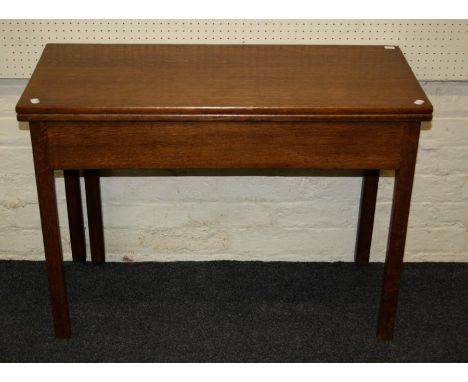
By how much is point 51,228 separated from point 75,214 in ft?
1.40

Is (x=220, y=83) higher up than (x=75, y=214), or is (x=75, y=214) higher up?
(x=220, y=83)

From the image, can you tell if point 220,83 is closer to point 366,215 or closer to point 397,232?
point 397,232

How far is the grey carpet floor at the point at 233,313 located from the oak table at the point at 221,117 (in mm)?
245

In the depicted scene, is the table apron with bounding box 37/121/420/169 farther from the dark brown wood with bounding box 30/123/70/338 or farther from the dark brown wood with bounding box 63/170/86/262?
the dark brown wood with bounding box 63/170/86/262

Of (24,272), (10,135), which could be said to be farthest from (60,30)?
(24,272)

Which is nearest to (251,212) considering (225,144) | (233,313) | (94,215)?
(233,313)

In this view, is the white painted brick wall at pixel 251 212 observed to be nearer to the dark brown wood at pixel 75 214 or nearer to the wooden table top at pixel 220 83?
the dark brown wood at pixel 75 214

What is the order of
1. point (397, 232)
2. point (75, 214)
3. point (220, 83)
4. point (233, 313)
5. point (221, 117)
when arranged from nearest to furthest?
point (221, 117), point (220, 83), point (397, 232), point (233, 313), point (75, 214)

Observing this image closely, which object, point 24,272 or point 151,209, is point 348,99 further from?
point 24,272

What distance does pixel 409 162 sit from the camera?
1843mm

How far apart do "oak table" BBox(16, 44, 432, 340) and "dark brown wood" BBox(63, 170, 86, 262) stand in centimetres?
37

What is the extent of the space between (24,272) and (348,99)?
1261 mm

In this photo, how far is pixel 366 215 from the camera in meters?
2.40

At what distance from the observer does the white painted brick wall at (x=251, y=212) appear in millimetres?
2361
